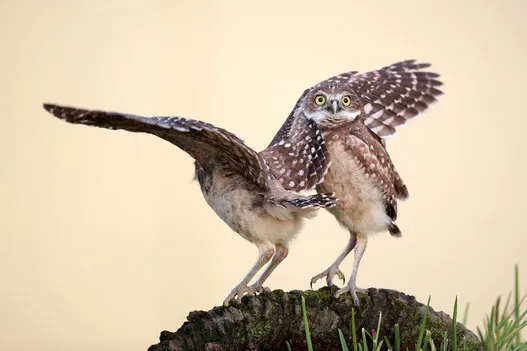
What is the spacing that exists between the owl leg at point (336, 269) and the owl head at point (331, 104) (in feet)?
2.01

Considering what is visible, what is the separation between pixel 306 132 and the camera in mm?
3662

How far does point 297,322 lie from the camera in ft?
10.8

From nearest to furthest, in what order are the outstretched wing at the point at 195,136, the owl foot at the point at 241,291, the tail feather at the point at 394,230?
the outstretched wing at the point at 195,136 → the owl foot at the point at 241,291 → the tail feather at the point at 394,230

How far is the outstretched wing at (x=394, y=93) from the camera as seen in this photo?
4.14 m

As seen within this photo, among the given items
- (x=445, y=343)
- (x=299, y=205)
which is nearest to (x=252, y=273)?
(x=299, y=205)

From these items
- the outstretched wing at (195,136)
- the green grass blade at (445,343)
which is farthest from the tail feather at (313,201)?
the green grass blade at (445,343)

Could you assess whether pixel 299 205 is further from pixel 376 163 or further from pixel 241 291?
pixel 376 163

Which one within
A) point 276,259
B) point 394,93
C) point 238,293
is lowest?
point 238,293

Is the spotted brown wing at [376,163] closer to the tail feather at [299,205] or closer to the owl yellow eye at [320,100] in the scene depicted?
the owl yellow eye at [320,100]

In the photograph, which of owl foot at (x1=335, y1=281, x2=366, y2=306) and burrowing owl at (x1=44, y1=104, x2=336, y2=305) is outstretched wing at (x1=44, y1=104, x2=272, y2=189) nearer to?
burrowing owl at (x1=44, y1=104, x2=336, y2=305)

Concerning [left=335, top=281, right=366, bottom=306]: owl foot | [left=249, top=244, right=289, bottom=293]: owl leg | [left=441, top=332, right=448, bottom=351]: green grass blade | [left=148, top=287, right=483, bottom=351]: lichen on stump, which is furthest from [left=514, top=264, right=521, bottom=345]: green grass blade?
[left=249, top=244, right=289, bottom=293]: owl leg

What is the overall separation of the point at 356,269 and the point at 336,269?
256 mm

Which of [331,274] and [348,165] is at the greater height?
[348,165]

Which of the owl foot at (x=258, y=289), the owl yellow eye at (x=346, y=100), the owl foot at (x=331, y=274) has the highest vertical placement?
the owl yellow eye at (x=346, y=100)
